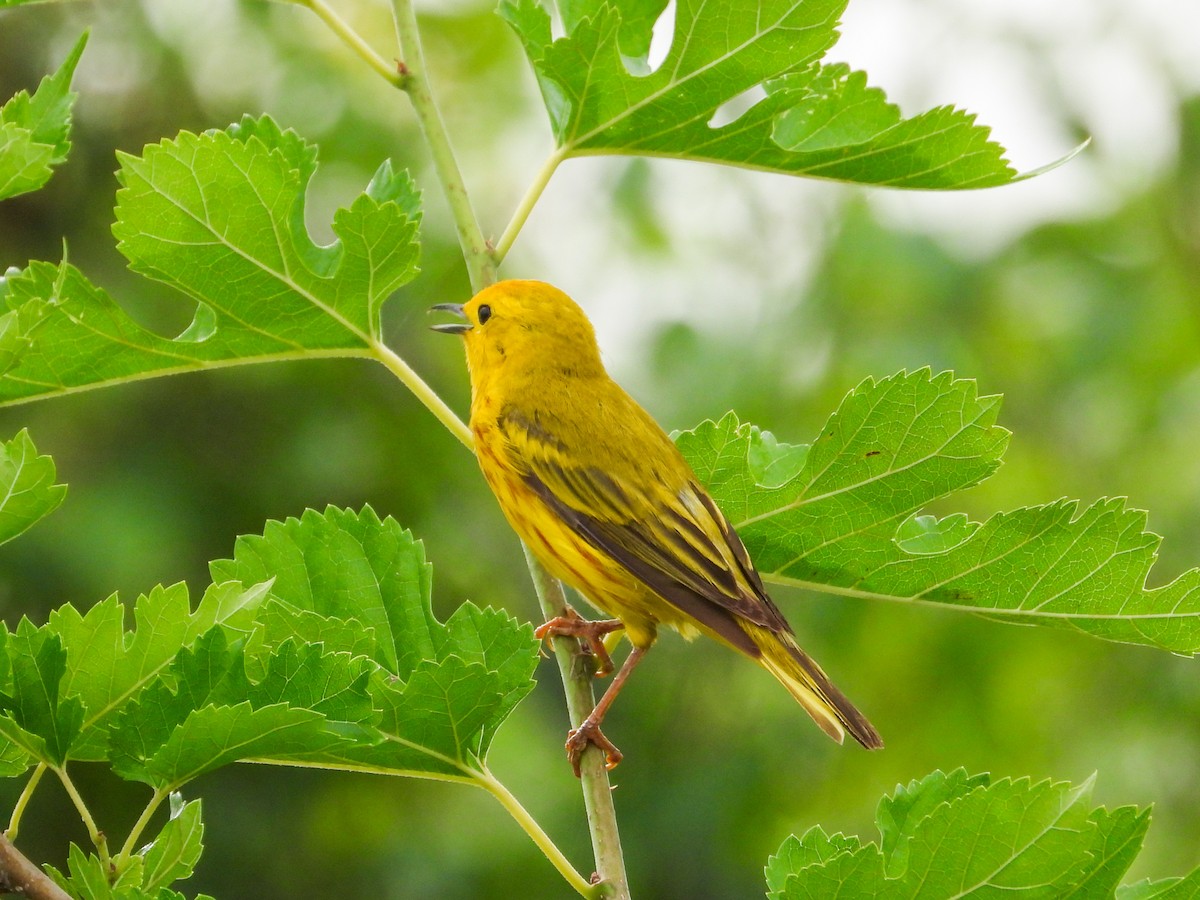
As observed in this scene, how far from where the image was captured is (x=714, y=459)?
2.36m

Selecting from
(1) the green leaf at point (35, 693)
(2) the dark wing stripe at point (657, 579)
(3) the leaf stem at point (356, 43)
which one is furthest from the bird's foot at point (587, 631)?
(3) the leaf stem at point (356, 43)

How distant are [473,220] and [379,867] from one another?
17.2 feet

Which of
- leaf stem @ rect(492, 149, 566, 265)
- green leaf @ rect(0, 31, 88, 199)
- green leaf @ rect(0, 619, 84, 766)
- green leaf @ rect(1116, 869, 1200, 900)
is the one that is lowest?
green leaf @ rect(1116, 869, 1200, 900)

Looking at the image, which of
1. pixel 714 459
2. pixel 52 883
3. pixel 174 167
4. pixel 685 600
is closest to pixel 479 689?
pixel 52 883

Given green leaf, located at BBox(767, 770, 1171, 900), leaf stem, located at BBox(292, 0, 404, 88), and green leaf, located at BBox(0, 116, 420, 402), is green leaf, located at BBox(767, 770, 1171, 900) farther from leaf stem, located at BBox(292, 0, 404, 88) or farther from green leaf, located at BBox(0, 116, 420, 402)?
leaf stem, located at BBox(292, 0, 404, 88)

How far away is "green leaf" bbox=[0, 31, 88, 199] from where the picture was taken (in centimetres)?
182

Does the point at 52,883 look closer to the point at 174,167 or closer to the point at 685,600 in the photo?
the point at 174,167

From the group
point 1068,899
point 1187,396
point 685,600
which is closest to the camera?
point 1068,899

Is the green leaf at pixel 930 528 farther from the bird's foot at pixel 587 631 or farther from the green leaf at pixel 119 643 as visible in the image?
the green leaf at pixel 119 643

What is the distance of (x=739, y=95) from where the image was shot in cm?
234

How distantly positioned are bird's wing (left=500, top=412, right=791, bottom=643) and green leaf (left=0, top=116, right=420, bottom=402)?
0.96 m

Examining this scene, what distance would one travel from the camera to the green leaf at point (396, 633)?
5.85 feet

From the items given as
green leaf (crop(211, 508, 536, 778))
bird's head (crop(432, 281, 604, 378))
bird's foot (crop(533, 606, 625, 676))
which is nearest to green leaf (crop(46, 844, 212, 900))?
green leaf (crop(211, 508, 536, 778))

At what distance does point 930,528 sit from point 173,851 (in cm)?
135
